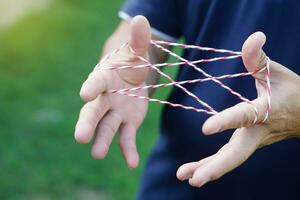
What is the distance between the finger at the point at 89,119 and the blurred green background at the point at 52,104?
131 centimetres

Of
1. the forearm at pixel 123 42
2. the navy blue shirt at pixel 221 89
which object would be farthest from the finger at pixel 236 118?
the forearm at pixel 123 42

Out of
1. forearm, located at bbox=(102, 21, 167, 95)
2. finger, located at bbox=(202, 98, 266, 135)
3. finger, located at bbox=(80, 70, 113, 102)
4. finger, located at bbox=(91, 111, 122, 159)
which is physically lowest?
finger, located at bbox=(202, 98, 266, 135)

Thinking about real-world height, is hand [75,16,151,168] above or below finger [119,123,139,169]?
above

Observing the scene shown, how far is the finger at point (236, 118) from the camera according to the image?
3.31ft

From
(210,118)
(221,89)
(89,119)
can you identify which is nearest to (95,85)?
(89,119)

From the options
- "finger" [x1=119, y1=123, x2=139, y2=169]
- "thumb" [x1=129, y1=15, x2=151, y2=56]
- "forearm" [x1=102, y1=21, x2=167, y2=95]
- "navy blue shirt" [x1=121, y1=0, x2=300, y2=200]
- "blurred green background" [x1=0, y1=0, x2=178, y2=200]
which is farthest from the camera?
"blurred green background" [x1=0, y1=0, x2=178, y2=200]

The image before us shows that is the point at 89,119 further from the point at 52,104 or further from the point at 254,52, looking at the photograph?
the point at 52,104

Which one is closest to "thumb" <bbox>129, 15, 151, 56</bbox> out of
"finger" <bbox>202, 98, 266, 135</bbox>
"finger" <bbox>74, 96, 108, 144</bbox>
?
"finger" <bbox>74, 96, 108, 144</bbox>

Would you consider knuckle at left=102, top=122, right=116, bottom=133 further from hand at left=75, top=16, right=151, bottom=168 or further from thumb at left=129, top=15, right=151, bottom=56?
thumb at left=129, top=15, right=151, bottom=56

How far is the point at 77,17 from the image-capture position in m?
3.75

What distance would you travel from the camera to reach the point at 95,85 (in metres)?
1.18

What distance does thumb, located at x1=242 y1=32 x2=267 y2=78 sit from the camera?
1.02 meters

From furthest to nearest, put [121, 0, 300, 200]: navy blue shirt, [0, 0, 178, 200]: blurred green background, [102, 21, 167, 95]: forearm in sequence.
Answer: [0, 0, 178, 200]: blurred green background → [102, 21, 167, 95]: forearm → [121, 0, 300, 200]: navy blue shirt

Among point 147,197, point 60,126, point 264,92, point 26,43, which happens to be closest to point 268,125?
point 264,92
